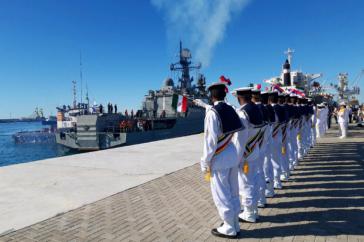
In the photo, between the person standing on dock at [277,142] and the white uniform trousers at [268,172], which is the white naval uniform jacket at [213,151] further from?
the person standing on dock at [277,142]

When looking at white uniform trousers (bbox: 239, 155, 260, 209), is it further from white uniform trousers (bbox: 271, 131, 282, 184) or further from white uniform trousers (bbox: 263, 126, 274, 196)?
white uniform trousers (bbox: 271, 131, 282, 184)

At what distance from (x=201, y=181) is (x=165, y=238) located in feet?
9.40

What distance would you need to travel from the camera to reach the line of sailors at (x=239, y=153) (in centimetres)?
333

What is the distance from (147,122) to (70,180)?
24.1m

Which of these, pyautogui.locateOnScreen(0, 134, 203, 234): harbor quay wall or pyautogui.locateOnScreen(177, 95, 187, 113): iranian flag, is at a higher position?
pyautogui.locateOnScreen(177, 95, 187, 113): iranian flag

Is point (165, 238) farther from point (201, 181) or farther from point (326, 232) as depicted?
point (201, 181)

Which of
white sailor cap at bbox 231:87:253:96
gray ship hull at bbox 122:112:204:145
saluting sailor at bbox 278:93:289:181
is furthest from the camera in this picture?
gray ship hull at bbox 122:112:204:145

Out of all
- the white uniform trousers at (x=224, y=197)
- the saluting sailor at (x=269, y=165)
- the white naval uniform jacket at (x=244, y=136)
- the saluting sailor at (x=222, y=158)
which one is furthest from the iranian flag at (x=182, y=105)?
the white uniform trousers at (x=224, y=197)

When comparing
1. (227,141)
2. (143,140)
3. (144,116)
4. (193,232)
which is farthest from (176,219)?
(144,116)

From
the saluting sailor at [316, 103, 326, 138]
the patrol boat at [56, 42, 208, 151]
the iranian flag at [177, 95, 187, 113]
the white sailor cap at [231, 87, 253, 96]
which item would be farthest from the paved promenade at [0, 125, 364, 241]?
the patrol boat at [56, 42, 208, 151]

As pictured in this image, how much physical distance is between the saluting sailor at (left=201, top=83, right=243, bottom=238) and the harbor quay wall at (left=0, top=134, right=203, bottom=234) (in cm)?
238

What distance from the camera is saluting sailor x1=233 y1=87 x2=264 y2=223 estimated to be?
3855mm

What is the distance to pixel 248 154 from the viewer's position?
4.05 metres

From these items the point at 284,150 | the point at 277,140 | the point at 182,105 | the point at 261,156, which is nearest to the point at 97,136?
the point at 182,105
